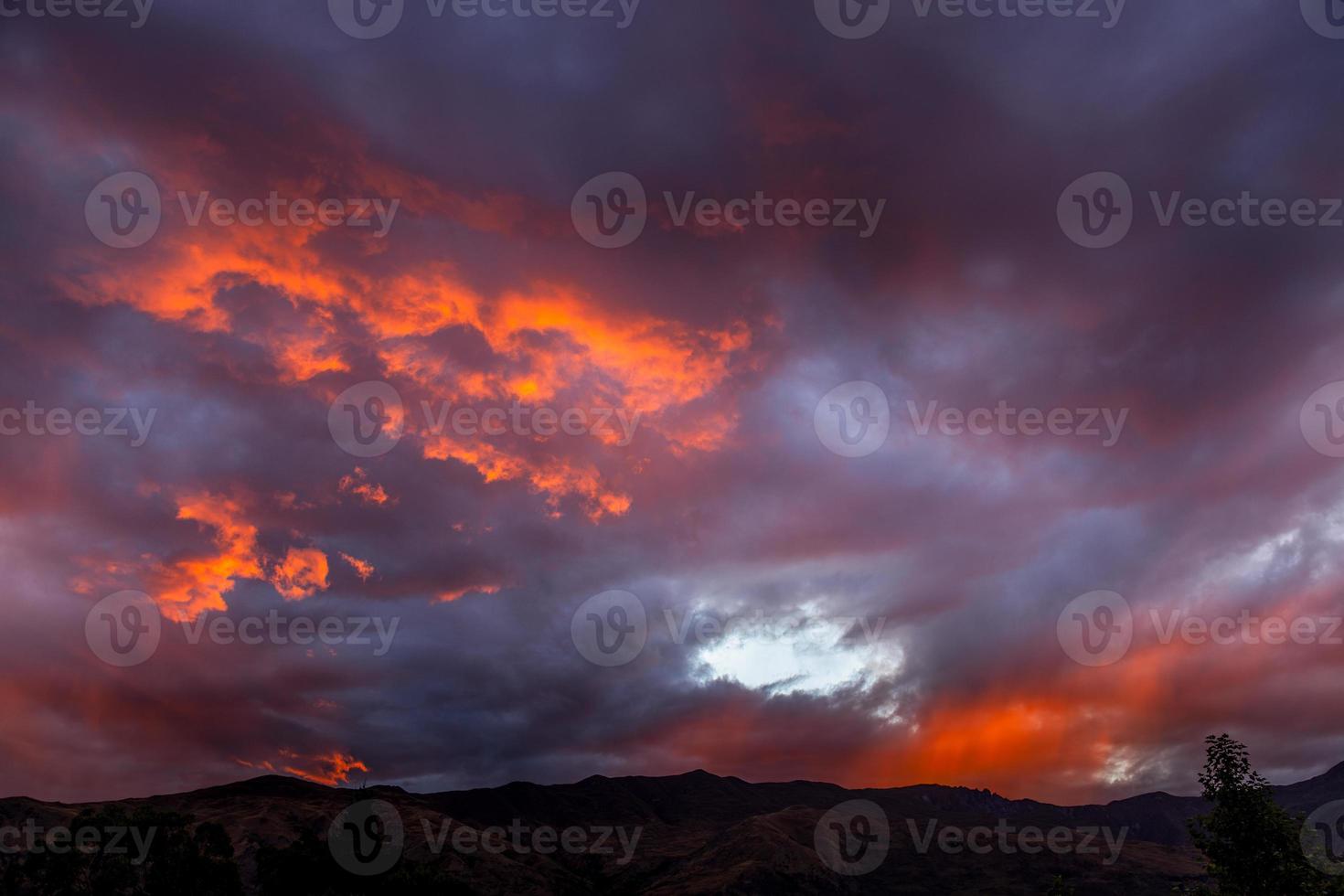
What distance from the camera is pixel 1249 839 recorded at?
116 feet

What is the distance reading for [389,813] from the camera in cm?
14575

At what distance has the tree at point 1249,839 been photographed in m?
34.2

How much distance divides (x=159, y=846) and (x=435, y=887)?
33.0 m

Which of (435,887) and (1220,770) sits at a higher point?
(1220,770)

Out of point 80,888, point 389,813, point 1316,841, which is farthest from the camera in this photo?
point 389,813

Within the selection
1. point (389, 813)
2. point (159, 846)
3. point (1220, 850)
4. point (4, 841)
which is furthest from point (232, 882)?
point (1220, 850)

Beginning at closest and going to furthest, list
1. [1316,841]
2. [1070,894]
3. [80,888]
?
[1316,841] → [1070,894] → [80,888]

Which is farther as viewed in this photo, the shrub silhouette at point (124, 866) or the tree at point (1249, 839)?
the shrub silhouette at point (124, 866)

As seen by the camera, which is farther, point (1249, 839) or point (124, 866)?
point (124, 866)

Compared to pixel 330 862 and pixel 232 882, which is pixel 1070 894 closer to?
pixel 330 862

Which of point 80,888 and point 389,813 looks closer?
point 80,888

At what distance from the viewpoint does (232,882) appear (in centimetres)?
9656

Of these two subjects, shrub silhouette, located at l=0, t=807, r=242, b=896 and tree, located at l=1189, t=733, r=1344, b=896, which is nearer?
tree, located at l=1189, t=733, r=1344, b=896

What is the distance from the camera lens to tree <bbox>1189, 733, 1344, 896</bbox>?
34250mm
